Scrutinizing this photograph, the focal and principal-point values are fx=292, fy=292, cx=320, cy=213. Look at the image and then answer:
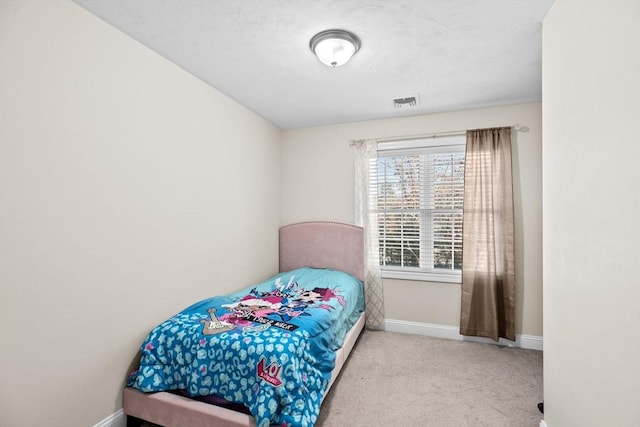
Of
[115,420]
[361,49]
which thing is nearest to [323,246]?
[361,49]

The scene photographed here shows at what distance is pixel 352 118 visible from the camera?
3457mm

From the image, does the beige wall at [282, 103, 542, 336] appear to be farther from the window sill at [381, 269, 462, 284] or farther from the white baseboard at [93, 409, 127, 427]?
the white baseboard at [93, 409, 127, 427]

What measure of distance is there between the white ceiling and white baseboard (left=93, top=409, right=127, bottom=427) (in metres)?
2.36

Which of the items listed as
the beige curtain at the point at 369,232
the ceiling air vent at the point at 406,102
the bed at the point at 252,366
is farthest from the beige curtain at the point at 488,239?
the bed at the point at 252,366

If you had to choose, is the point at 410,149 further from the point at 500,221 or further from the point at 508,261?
the point at 508,261

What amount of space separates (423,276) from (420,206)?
0.80 m

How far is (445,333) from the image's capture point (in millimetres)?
3209

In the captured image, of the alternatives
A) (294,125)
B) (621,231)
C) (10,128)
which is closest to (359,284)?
(294,125)

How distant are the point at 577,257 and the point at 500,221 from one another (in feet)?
5.83

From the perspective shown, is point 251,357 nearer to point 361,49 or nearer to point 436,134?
point 361,49

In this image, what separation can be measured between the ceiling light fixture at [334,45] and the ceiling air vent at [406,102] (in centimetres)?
105

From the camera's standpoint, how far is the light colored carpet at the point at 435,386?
6.40 ft

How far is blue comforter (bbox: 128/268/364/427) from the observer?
1599mm

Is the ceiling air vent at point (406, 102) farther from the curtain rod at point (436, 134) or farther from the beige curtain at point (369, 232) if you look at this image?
the beige curtain at point (369, 232)
